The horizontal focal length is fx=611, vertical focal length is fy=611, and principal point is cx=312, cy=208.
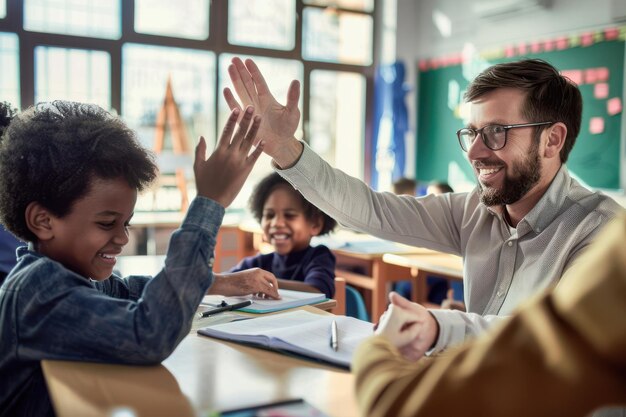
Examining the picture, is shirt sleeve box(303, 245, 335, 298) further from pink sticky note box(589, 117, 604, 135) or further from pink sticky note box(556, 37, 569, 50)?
pink sticky note box(556, 37, 569, 50)

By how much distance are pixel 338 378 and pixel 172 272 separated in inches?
12.4

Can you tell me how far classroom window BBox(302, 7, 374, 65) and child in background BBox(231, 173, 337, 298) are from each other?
4029 millimetres

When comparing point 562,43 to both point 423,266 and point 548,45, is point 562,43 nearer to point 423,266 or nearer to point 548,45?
point 548,45

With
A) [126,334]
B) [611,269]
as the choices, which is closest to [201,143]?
[126,334]

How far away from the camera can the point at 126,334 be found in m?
0.97

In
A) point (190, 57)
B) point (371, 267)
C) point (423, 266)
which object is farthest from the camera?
point (190, 57)

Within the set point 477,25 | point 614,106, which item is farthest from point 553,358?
point 477,25

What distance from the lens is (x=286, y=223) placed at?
105 inches

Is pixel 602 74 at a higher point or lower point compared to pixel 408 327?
higher

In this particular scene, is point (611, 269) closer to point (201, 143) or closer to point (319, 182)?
point (201, 143)

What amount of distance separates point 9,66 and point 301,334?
506 cm

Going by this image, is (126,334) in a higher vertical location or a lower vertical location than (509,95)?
lower

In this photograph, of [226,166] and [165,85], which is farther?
[165,85]

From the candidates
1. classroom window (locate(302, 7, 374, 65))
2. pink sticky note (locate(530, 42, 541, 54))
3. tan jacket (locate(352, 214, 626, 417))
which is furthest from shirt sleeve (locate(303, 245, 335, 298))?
classroom window (locate(302, 7, 374, 65))
